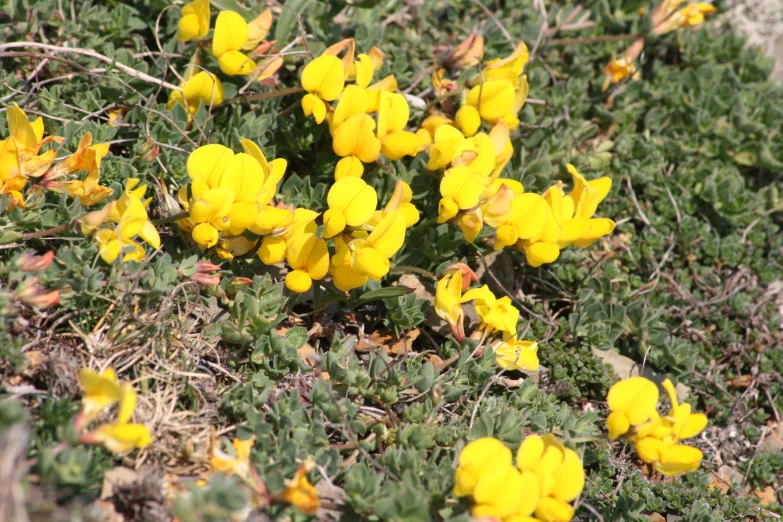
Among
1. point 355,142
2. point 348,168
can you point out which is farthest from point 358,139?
point 348,168

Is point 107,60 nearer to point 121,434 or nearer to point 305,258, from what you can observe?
point 305,258

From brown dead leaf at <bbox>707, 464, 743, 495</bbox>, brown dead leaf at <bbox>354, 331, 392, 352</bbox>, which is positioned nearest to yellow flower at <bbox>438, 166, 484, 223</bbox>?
brown dead leaf at <bbox>354, 331, 392, 352</bbox>

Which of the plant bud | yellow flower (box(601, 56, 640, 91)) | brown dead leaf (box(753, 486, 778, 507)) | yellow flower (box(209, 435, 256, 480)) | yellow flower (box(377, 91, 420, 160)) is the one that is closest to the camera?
yellow flower (box(209, 435, 256, 480))

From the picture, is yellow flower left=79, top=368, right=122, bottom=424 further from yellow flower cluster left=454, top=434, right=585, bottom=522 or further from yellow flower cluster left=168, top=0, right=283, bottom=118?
yellow flower cluster left=168, top=0, right=283, bottom=118

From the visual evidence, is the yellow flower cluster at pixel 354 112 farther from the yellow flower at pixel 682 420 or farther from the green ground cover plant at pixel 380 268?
the yellow flower at pixel 682 420

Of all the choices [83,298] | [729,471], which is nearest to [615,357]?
[729,471]

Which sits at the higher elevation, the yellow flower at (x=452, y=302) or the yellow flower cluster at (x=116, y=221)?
the yellow flower cluster at (x=116, y=221)

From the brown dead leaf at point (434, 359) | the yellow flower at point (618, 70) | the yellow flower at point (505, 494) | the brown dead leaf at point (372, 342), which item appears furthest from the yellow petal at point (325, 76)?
the yellow flower at point (618, 70)

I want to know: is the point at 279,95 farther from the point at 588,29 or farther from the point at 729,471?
the point at 729,471
